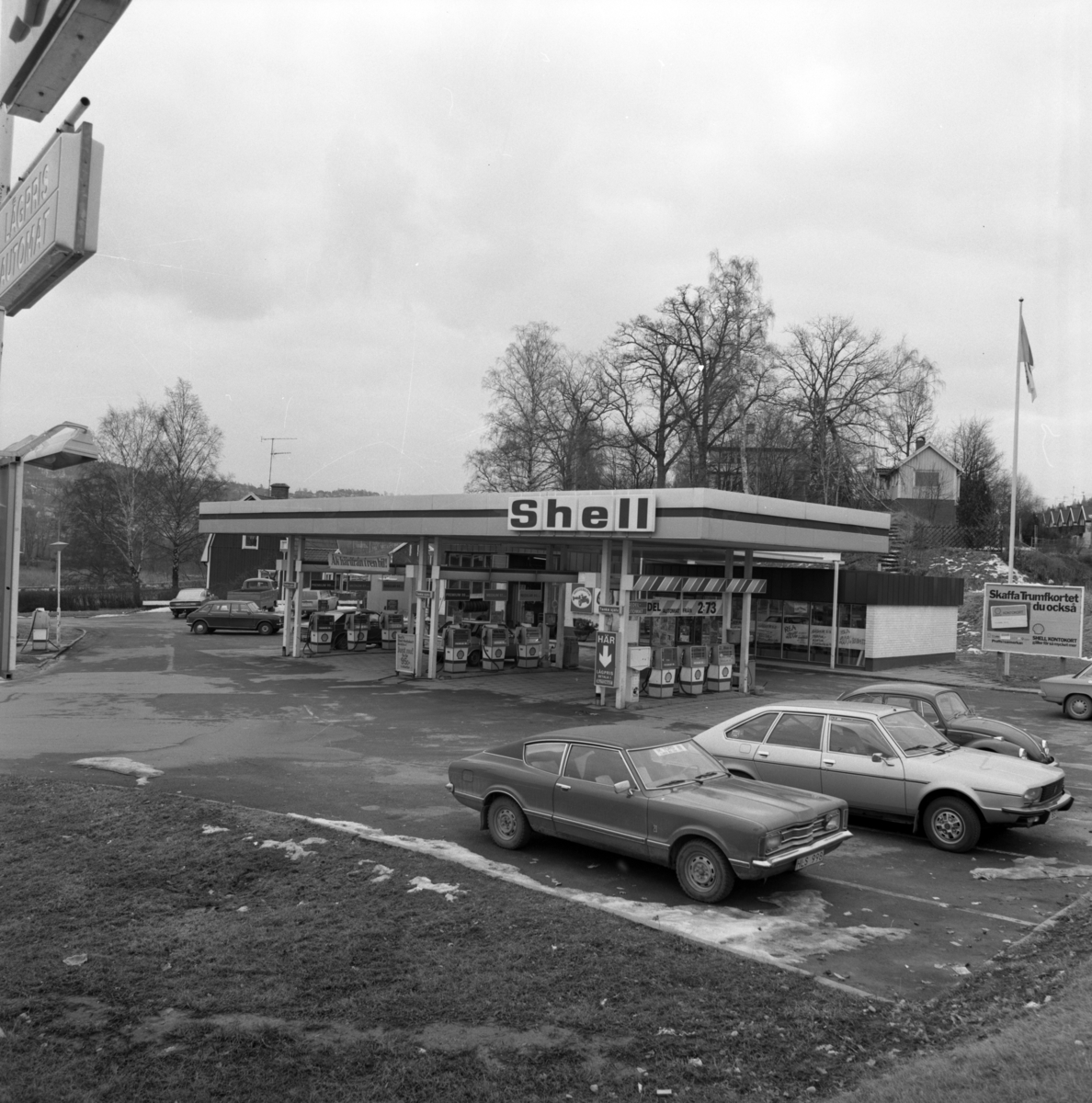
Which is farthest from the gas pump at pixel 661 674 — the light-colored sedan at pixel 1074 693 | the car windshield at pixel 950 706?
the car windshield at pixel 950 706

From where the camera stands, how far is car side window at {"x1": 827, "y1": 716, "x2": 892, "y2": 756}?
35.6 feet

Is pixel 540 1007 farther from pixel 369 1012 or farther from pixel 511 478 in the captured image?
pixel 511 478

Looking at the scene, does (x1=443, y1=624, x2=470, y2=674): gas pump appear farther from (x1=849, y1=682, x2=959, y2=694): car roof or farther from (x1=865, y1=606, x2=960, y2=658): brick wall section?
(x1=849, y1=682, x2=959, y2=694): car roof

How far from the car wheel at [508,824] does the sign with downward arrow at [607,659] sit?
12165mm

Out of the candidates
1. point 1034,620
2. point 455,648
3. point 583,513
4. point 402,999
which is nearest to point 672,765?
point 402,999

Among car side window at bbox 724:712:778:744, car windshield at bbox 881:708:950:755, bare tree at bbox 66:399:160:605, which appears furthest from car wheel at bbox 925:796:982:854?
bare tree at bbox 66:399:160:605

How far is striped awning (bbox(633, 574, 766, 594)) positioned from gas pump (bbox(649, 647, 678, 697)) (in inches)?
62.5

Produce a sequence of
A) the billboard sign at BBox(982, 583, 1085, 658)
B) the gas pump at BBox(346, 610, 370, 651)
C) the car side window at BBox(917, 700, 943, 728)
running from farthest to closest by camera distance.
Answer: the gas pump at BBox(346, 610, 370, 651), the billboard sign at BBox(982, 583, 1085, 658), the car side window at BBox(917, 700, 943, 728)

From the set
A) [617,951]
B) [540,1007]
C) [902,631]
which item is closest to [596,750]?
[617,951]

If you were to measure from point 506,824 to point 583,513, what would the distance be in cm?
1186

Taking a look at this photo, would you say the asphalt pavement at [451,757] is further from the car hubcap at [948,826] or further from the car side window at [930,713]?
the car side window at [930,713]

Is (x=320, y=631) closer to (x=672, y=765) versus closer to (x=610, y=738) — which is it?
(x=610, y=738)

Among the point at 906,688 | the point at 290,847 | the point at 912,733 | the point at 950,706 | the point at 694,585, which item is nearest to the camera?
the point at 290,847

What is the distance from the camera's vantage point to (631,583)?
21812 mm
